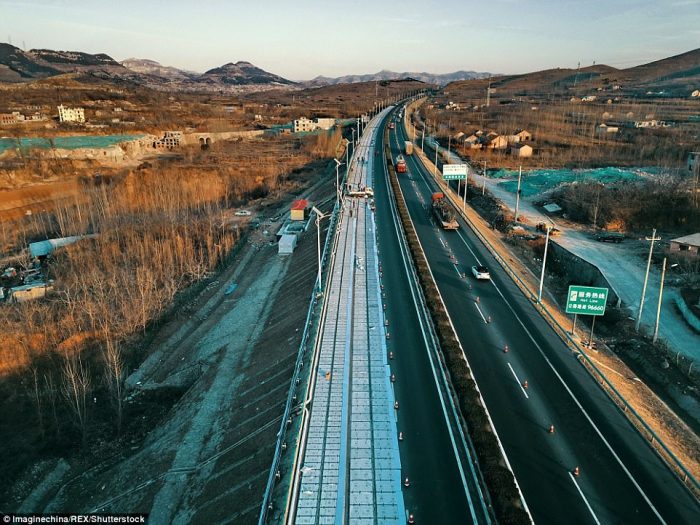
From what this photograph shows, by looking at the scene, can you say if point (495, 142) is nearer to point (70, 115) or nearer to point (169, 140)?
point (169, 140)

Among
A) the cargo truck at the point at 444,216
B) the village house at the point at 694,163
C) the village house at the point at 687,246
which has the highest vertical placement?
the village house at the point at 694,163

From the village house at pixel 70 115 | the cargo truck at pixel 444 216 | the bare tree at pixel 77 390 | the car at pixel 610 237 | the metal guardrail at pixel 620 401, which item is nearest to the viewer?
the metal guardrail at pixel 620 401

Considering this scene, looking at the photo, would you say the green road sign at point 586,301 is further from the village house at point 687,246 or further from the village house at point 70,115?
the village house at point 70,115

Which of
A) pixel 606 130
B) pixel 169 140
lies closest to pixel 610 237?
pixel 606 130

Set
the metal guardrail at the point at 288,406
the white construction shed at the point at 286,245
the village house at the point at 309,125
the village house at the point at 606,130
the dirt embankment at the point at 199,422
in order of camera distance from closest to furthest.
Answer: the metal guardrail at the point at 288,406
the dirt embankment at the point at 199,422
the white construction shed at the point at 286,245
the village house at the point at 606,130
the village house at the point at 309,125

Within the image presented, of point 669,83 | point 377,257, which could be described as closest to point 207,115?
point 377,257

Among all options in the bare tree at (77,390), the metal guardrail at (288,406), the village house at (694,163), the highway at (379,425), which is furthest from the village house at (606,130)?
the bare tree at (77,390)
